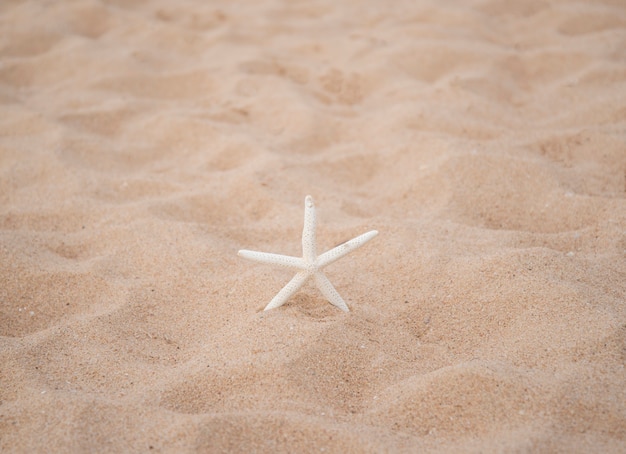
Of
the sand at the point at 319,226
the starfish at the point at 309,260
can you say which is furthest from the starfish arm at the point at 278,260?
the sand at the point at 319,226

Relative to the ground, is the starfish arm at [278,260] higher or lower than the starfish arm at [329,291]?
higher

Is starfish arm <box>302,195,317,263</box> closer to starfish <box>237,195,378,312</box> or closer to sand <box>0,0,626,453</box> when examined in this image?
starfish <box>237,195,378,312</box>

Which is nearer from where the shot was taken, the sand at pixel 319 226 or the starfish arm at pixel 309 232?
the sand at pixel 319 226

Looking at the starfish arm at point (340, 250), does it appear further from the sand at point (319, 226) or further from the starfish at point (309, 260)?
the sand at point (319, 226)

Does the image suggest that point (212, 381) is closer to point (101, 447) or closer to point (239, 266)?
point (101, 447)

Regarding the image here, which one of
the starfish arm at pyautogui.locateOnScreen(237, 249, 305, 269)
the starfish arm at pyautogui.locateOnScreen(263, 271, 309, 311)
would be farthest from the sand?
the starfish arm at pyautogui.locateOnScreen(237, 249, 305, 269)

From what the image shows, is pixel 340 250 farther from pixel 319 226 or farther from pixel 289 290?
pixel 319 226
